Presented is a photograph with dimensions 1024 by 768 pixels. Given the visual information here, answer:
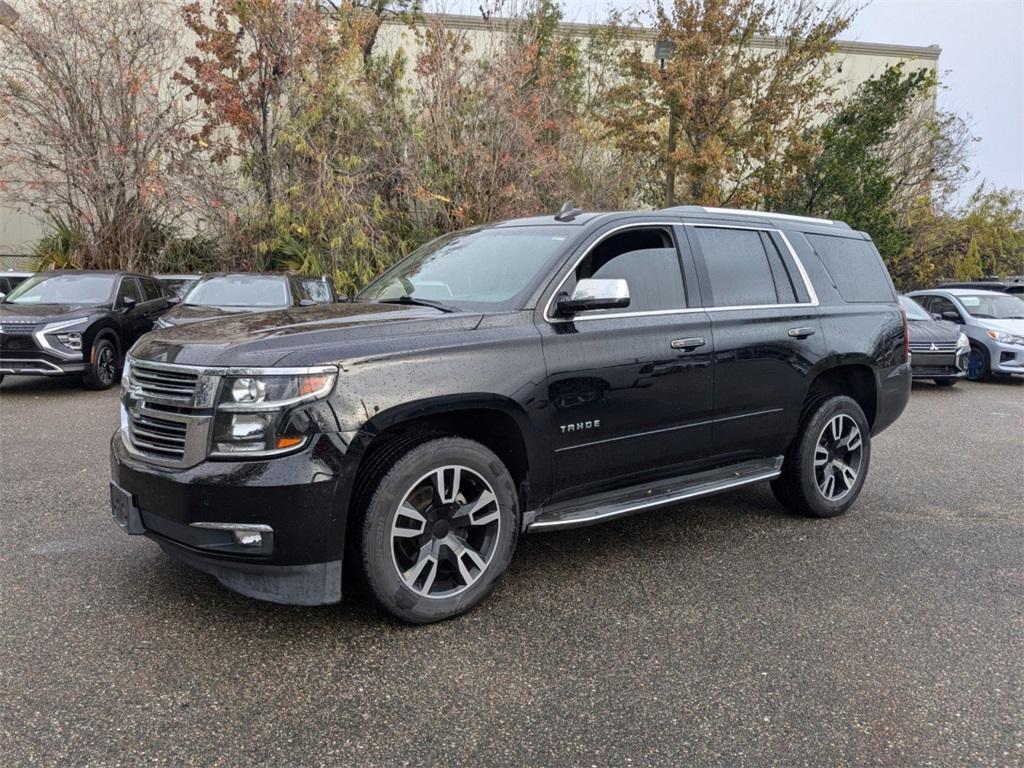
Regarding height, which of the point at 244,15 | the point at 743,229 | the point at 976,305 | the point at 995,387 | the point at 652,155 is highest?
the point at 244,15

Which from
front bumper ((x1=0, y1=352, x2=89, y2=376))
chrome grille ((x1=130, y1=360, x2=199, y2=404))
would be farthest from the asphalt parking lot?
front bumper ((x1=0, y1=352, x2=89, y2=376))

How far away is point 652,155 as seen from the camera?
18.3 metres

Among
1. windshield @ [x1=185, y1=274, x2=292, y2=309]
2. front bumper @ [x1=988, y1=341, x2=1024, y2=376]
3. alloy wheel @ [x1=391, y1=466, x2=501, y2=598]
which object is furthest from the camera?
front bumper @ [x1=988, y1=341, x2=1024, y2=376]

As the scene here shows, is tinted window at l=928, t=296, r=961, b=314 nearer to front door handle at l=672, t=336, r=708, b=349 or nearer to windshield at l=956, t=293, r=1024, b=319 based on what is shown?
windshield at l=956, t=293, r=1024, b=319

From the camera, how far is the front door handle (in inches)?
162

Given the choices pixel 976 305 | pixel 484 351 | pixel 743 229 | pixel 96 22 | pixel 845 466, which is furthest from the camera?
pixel 96 22

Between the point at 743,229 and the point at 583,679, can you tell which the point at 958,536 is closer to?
the point at 743,229

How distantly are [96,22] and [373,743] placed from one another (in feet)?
56.1

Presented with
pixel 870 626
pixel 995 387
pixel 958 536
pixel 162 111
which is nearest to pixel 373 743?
pixel 870 626

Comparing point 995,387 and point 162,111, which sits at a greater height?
point 162,111

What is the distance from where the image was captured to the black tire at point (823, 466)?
4895 millimetres

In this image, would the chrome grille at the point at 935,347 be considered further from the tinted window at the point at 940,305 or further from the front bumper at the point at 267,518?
the front bumper at the point at 267,518

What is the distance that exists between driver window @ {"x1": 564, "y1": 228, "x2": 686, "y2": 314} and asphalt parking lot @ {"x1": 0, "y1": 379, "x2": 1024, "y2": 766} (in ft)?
4.76

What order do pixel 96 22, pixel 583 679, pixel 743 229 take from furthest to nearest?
pixel 96 22
pixel 743 229
pixel 583 679
